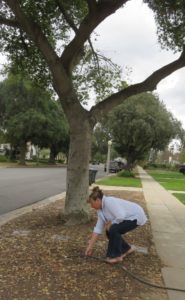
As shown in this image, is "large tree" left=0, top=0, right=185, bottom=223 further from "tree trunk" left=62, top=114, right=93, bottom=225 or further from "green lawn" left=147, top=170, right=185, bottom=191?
"green lawn" left=147, top=170, right=185, bottom=191

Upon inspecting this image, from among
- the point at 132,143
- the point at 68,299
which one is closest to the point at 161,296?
the point at 68,299

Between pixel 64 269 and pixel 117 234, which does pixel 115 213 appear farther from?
pixel 64 269

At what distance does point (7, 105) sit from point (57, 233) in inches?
2049

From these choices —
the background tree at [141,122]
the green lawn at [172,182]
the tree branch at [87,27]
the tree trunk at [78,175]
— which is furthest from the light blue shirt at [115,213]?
the background tree at [141,122]

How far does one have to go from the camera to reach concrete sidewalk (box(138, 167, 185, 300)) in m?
6.41

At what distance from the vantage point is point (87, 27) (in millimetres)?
10227

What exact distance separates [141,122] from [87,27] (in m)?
28.0

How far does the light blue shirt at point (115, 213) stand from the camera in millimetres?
6480

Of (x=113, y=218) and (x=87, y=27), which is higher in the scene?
(x=87, y=27)

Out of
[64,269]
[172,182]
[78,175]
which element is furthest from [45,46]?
[172,182]

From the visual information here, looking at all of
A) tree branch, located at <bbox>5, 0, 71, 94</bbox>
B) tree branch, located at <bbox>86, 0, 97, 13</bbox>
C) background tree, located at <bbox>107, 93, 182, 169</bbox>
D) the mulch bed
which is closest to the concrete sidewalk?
the mulch bed

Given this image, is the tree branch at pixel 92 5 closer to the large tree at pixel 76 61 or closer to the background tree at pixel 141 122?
the large tree at pixel 76 61

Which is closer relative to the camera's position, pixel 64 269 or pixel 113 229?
pixel 64 269

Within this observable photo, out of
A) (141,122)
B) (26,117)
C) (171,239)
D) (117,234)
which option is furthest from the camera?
(26,117)
